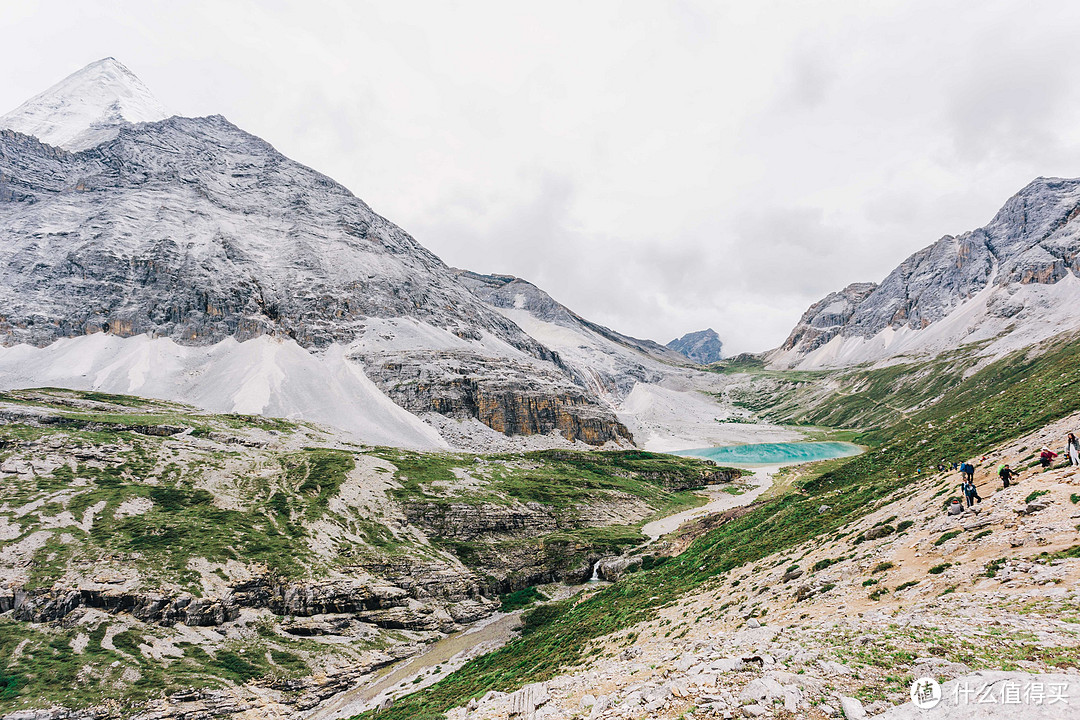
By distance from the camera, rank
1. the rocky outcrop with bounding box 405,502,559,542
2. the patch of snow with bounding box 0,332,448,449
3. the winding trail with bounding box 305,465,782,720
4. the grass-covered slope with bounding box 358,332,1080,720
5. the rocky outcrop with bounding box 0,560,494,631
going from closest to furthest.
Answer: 1. the grass-covered slope with bounding box 358,332,1080,720
2. the winding trail with bounding box 305,465,782,720
3. the rocky outcrop with bounding box 0,560,494,631
4. the rocky outcrop with bounding box 405,502,559,542
5. the patch of snow with bounding box 0,332,448,449

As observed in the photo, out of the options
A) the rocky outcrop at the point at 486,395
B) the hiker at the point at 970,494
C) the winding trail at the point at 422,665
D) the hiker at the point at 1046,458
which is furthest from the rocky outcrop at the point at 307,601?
the rocky outcrop at the point at 486,395

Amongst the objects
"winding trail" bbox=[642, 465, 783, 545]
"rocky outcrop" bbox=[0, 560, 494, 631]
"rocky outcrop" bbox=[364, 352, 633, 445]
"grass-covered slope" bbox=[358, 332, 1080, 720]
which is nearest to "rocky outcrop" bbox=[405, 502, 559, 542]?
"rocky outcrop" bbox=[0, 560, 494, 631]

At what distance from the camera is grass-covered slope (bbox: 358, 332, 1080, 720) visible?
29656 mm

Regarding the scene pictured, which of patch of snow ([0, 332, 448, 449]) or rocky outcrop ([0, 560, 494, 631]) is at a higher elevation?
patch of snow ([0, 332, 448, 449])

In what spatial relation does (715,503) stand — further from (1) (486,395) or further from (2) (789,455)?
(2) (789,455)

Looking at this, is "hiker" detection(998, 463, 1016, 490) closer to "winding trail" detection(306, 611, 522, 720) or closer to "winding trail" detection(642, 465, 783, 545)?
"winding trail" detection(306, 611, 522, 720)

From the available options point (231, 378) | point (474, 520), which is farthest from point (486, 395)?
point (474, 520)

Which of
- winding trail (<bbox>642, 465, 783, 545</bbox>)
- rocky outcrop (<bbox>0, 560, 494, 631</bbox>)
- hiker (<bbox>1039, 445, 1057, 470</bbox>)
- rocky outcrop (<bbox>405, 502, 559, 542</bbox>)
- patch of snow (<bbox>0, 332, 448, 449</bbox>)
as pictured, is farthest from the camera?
patch of snow (<bbox>0, 332, 448, 449</bbox>)

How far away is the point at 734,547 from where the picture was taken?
127 feet

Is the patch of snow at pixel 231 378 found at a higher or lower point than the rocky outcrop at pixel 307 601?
higher

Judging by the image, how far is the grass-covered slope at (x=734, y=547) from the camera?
29.7 meters

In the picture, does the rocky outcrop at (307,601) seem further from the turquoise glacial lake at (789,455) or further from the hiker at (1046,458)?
the turquoise glacial lake at (789,455)

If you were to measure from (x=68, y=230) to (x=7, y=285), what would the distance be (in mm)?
37486

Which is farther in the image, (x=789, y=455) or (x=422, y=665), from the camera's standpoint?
(x=789, y=455)
